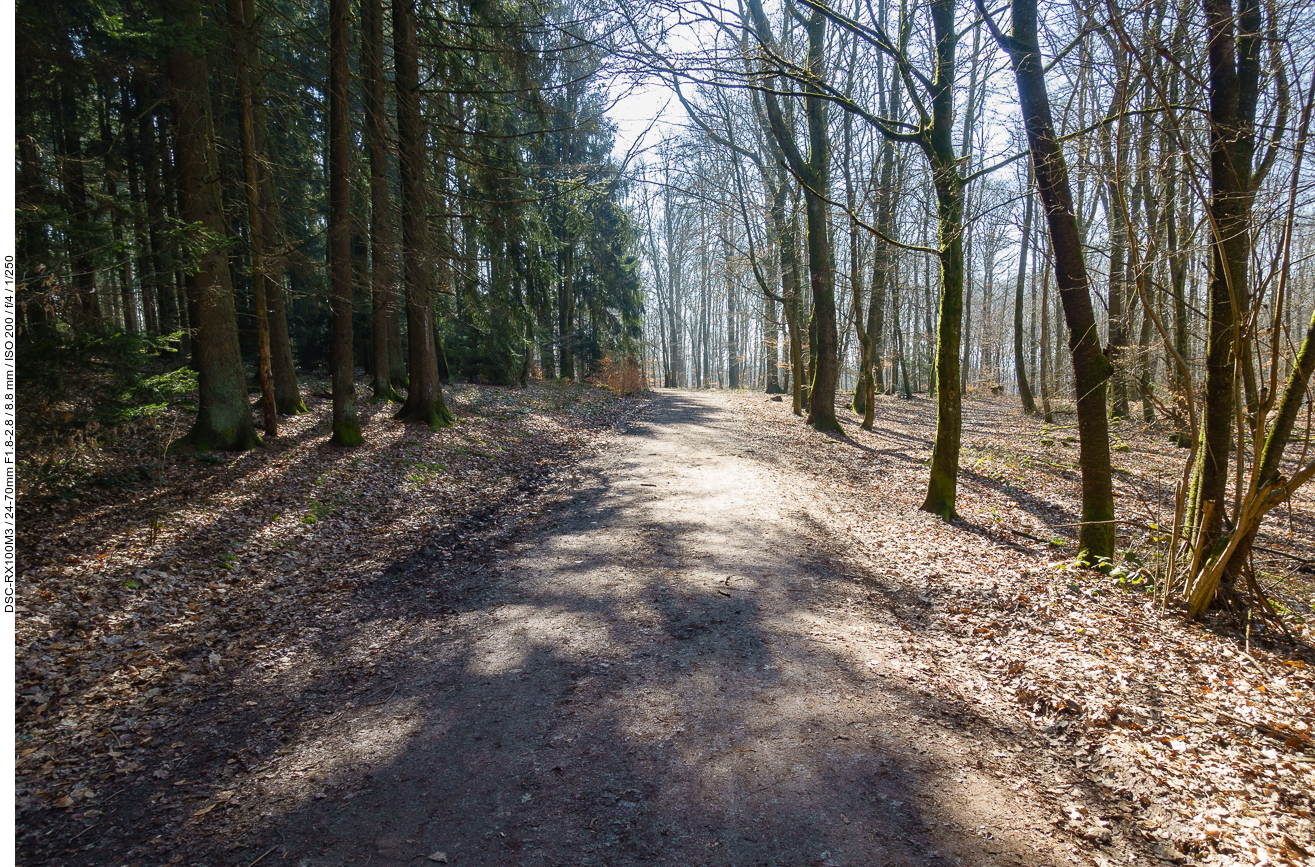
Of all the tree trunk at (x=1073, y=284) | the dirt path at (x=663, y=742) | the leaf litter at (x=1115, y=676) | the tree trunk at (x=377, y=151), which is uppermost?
the tree trunk at (x=377, y=151)

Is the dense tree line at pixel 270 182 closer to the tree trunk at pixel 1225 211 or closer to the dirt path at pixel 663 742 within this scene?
the dirt path at pixel 663 742

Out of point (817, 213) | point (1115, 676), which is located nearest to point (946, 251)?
point (1115, 676)

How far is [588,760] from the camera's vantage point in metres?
3.15

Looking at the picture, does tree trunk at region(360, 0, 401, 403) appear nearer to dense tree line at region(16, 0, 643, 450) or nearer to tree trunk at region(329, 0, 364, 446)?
dense tree line at region(16, 0, 643, 450)

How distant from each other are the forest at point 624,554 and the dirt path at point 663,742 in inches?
0.9

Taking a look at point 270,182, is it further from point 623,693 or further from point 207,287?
point 623,693

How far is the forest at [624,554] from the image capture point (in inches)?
116

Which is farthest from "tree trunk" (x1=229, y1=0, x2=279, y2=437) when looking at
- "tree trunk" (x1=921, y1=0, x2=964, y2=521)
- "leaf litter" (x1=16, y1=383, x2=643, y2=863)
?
"tree trunk" (x1=921, y1=0, x2=964, y2=521)

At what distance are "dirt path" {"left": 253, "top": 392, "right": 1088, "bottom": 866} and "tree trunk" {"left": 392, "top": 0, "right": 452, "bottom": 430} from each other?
7.75 meters

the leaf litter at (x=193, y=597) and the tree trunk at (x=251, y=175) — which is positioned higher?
the tree trunk at (x=251, y=175)

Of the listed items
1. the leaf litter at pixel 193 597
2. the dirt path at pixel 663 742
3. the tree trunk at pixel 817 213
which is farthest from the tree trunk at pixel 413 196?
the dirt path at pixel 663 742

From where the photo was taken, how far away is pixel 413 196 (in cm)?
1145

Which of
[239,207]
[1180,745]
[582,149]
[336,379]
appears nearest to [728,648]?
[1180,745]

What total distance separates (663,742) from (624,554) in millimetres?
3002
